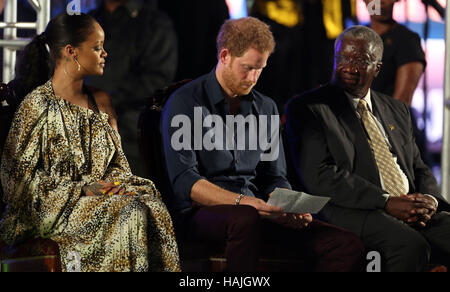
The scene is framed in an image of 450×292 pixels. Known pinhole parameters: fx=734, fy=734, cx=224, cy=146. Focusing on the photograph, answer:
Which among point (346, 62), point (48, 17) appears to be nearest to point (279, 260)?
point (346, 62)

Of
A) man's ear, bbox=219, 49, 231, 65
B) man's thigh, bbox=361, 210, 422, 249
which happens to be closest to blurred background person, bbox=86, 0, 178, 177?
man's ear, bbox=219, 49, 231, 65

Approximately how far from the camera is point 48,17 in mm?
4086

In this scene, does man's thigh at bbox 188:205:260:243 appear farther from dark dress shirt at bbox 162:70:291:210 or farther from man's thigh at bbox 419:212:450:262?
man's thigh at bbox 419:212:450:262

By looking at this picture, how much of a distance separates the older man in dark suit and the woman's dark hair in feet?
3.70

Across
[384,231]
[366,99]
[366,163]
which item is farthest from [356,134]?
[384,231]

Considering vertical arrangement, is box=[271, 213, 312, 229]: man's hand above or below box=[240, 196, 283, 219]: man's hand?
below

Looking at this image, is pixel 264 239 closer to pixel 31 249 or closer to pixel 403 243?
pixel 403 243

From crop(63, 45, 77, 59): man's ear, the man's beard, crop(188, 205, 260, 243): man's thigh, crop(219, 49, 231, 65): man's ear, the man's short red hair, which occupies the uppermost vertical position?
the man's short red hair

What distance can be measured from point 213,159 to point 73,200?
26.9 inches

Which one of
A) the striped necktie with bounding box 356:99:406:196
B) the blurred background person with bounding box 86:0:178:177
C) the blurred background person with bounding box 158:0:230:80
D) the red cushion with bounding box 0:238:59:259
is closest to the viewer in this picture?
the red cushion with bounding box 0:238:59:259

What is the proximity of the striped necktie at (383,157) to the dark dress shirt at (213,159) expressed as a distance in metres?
0.49

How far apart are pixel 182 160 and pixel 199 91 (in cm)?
38

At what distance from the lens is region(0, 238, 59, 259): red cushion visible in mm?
3123

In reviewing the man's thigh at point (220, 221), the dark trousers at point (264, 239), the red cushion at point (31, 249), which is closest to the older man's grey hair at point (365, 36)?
the dark trousers at point (264, 239)
